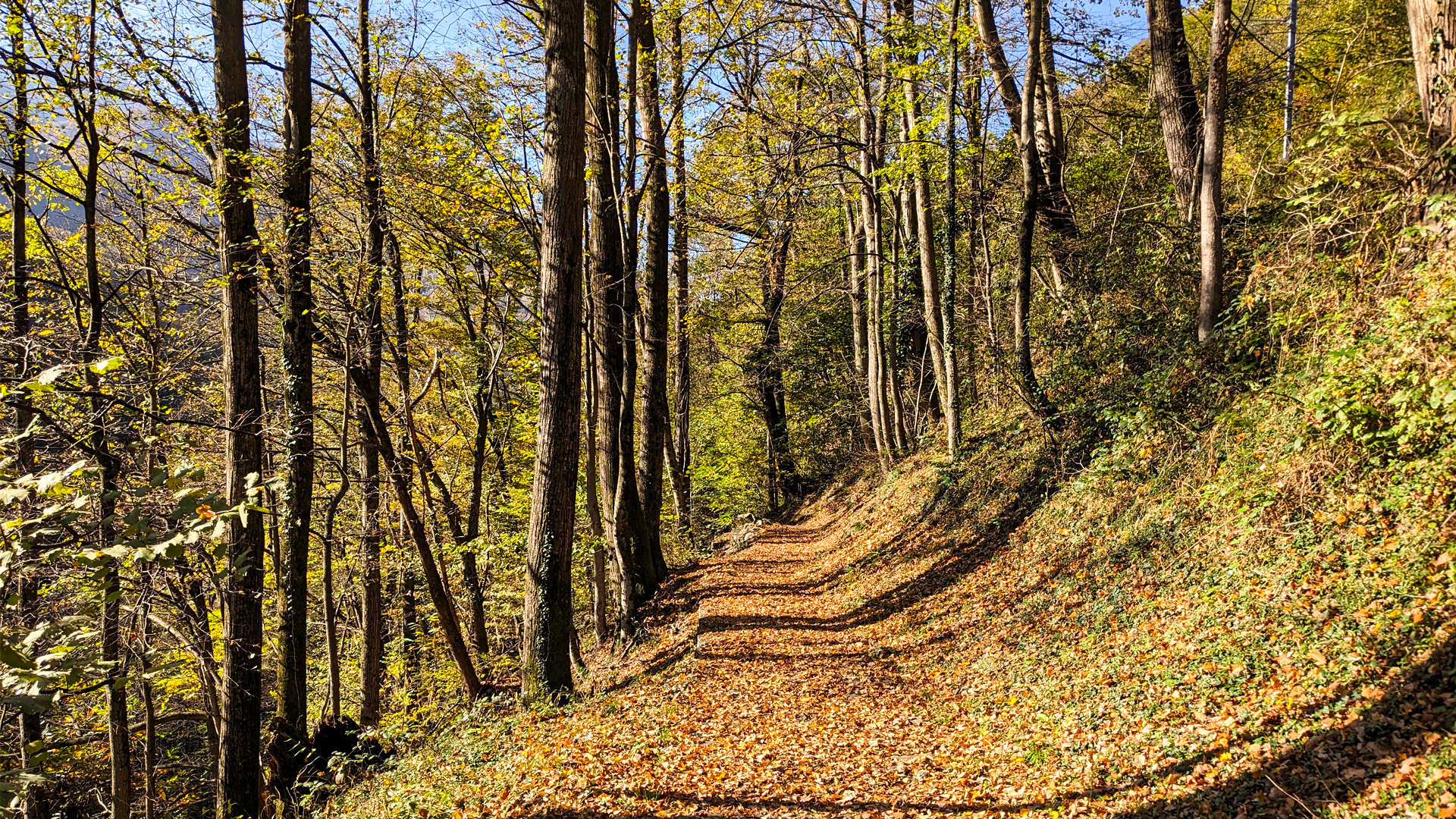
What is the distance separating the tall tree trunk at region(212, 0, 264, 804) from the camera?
855 cm

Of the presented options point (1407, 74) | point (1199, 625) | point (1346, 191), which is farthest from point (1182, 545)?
point (1407, 74)

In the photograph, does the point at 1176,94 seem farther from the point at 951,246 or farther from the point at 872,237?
the point at 872,237

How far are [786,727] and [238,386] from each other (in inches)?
292

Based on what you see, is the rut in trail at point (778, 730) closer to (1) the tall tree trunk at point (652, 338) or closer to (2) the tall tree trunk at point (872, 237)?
(1) the tall tree trunk at point (652, 338)

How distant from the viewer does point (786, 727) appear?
7.50m

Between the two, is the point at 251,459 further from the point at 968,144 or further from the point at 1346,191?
the point at 1346,191

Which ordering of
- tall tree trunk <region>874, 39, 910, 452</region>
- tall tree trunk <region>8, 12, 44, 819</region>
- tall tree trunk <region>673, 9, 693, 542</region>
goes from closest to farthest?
tall tree trunk <region>8, 12, 44, 819</region> → tall tree trunk <region>673, 9, 693, 542</region> → tall tree trunk <region>874, 39, 910, 452</region>

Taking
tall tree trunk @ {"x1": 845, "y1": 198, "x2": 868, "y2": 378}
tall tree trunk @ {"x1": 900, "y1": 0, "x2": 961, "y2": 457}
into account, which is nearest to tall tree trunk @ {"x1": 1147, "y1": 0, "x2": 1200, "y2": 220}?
tall tree trunk @ {"x1": 900, "y1": 0, "x2": 961, "y2": 457}

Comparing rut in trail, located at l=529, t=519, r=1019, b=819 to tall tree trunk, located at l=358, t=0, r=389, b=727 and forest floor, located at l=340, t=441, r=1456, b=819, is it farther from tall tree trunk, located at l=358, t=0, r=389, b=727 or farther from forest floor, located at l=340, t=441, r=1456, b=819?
tall tree trunk, located at l=358, t=0, r=389, b=727

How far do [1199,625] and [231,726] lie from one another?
A: 10218mm

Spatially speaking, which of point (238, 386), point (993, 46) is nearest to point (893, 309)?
point (993, 46)

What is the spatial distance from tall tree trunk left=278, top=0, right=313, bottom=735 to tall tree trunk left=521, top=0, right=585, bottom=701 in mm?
3841

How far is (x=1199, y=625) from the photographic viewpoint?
6.14 m

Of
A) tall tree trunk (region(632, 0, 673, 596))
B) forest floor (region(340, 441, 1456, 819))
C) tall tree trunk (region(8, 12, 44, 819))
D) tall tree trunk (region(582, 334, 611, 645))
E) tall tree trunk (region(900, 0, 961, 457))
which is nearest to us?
forest floor (region(340, 441, 1456, 819))
